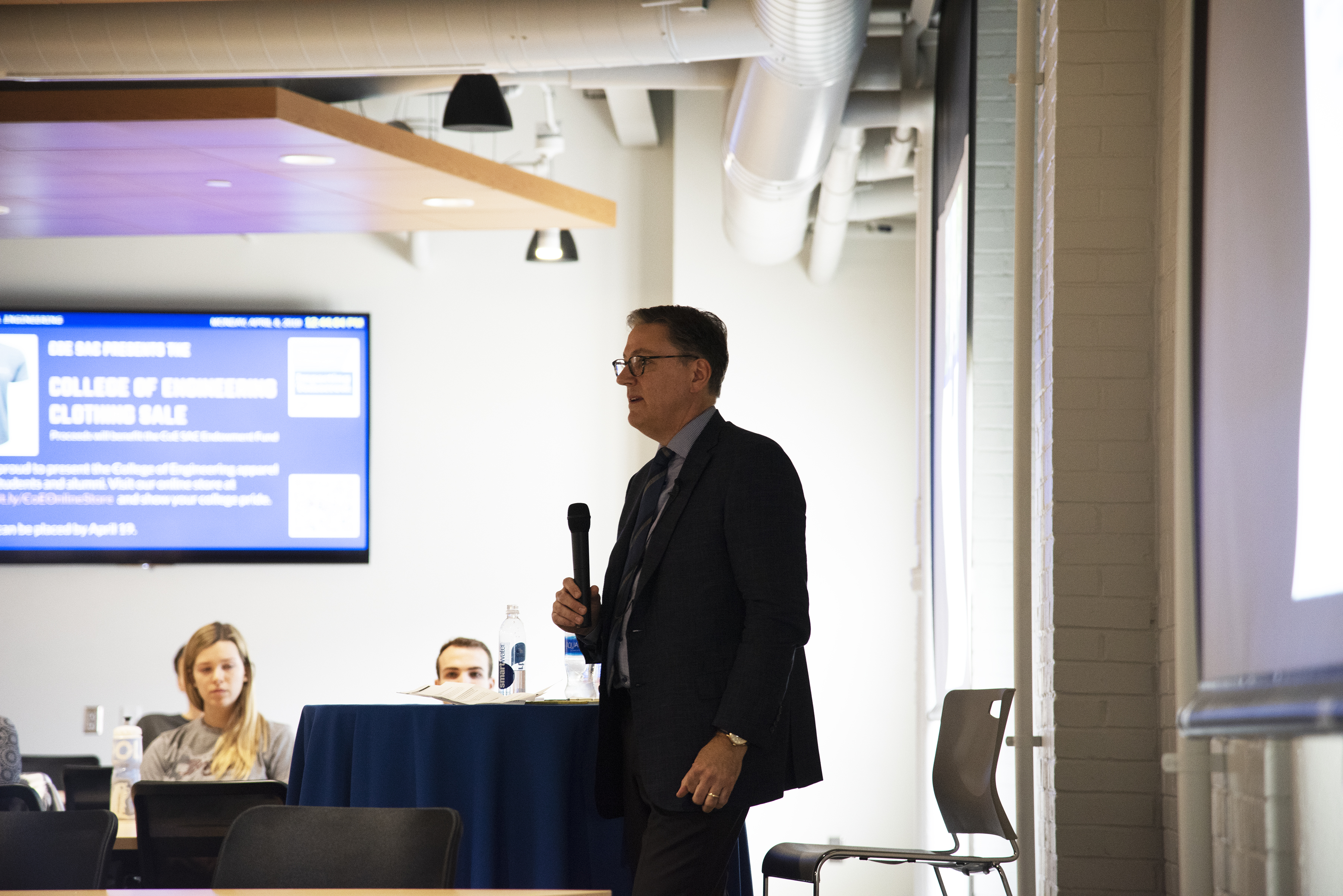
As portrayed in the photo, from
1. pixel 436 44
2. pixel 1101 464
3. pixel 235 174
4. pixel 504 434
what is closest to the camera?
pixel 1101 464

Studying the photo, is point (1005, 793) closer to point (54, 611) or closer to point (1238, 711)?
point (1238, 711)

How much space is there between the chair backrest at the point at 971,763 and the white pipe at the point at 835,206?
2.60m

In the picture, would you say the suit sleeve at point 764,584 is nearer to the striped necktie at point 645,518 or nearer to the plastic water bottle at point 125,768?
the striped necktie at point 645,518

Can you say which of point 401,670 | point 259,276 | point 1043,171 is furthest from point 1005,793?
point 259,276

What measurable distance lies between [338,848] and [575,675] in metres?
1.54

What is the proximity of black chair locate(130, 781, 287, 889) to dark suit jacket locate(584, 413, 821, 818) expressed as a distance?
115 cm

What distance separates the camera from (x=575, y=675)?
357 centimetres

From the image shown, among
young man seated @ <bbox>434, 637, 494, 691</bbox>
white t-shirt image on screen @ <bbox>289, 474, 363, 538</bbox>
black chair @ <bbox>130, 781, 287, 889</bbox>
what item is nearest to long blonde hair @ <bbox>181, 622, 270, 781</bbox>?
young man seated @ <bbox>434, 637, 494, 691</bbox>

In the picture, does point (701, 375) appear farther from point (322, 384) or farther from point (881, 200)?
point (322, 384)

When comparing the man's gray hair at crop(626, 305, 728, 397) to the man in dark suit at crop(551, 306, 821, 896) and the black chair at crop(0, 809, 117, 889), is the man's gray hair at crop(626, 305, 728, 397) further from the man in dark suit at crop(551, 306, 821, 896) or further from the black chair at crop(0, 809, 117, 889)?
the black chair at crop(0, 809, 117, 889)

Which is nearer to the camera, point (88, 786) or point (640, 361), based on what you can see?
point (640, 361)

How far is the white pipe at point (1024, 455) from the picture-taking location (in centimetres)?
277

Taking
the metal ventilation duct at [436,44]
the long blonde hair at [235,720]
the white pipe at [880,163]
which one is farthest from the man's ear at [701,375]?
the white pipe at [880,163]

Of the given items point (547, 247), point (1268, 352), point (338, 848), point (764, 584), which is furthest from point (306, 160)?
point (1268, 352)
